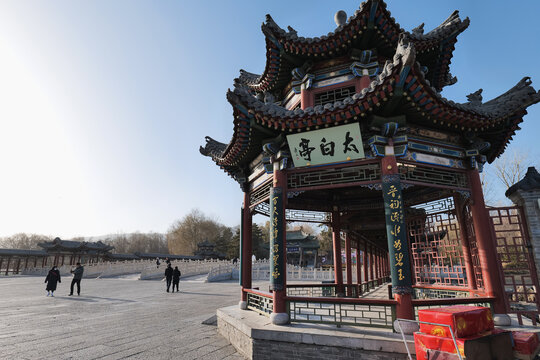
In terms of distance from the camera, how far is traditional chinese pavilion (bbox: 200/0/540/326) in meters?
5.94

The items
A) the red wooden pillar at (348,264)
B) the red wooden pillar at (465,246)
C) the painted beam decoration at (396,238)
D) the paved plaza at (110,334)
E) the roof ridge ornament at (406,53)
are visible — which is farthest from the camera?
the red wooden pillar at (348,264)

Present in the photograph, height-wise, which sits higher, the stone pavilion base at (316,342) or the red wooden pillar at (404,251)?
the red wooden pillar at (404,251)

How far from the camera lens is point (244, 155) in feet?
27.5

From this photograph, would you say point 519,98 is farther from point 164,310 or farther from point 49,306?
point 49,306

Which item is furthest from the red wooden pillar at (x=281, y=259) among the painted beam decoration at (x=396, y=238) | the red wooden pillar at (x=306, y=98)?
the red wooden pillar at (x=306, y=98)

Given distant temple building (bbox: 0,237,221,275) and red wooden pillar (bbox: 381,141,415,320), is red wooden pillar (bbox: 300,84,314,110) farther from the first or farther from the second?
distant temple building (bbox: 0,237,221,275)

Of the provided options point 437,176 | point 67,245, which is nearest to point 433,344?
point 437,176

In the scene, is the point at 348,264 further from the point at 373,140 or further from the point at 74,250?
the point at 74,250

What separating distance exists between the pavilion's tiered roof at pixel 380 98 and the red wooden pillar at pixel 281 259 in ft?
3.71

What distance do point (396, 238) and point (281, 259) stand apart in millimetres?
2503

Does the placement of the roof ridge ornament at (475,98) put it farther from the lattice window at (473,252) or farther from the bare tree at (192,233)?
the bare tree at (192,233)

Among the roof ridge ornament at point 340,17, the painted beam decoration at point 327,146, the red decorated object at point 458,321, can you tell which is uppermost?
the roof ridge ornament at point 340,17

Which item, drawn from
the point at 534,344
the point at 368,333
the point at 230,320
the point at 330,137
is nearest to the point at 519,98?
Answer: the point at 330,137

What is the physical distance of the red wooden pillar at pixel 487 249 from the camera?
6258 millimetres
